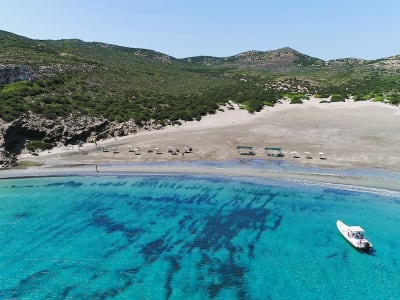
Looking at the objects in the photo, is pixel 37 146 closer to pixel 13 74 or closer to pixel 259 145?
pixel 13 74

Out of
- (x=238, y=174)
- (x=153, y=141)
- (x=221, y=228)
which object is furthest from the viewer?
(x=153, y=141)

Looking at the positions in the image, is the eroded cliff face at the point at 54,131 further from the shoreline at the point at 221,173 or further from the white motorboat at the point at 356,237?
the white motorboat at the point at 356,237

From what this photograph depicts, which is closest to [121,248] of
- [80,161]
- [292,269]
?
[292,269]

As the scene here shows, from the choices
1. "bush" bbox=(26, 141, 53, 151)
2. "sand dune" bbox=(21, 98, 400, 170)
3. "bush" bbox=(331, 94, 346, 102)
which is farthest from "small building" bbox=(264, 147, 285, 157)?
"bush" bbox=(331, 94, 346, 102)

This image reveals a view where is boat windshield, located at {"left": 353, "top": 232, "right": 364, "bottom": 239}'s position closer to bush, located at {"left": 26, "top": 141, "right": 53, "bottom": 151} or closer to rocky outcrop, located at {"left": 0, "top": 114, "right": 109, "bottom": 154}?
rocky outcrop, located at {"left": 0, "top": 114, "right": 109, "bottom": 154}

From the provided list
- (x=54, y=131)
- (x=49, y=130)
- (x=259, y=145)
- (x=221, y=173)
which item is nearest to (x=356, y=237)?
(x=221, y=173)

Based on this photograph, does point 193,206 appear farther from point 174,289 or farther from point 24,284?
point 24,284

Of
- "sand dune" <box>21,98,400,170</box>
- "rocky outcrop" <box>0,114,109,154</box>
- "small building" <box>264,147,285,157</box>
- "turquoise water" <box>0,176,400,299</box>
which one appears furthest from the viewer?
"rocky outcrop" <box>0,114,109,154</box>
